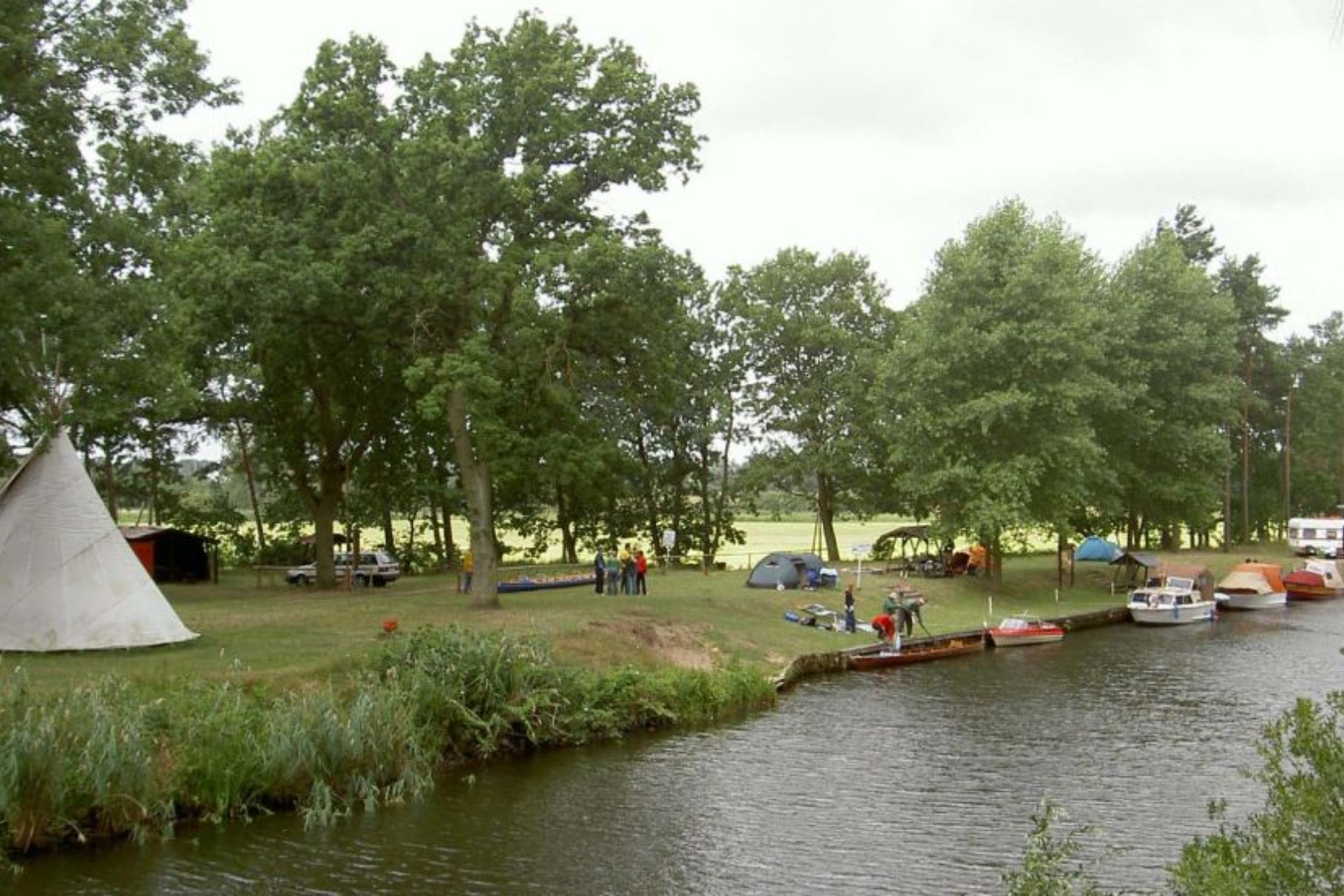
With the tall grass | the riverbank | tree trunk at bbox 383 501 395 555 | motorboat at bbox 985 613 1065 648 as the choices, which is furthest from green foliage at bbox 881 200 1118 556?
the tall grass

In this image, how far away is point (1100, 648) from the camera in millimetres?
42719

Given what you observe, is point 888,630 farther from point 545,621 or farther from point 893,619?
point 545,621

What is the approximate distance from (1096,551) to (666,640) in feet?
157

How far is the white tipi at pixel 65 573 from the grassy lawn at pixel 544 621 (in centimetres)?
50

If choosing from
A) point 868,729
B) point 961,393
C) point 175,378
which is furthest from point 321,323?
point 961,393

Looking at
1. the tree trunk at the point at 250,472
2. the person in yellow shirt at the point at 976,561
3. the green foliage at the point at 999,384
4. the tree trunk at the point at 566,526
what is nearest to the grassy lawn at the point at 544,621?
the person in yellow shirt at the point at 976,561

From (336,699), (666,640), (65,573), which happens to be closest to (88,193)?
(65,573)

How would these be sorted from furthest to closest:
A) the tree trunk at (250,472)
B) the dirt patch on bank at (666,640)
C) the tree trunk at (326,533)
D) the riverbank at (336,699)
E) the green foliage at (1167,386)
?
the green foliage at (1167,386) → the tree trunk at (250,472) → the tree trunk at (326,533) → the dirt patch on bank at (666,640) → the riverbank at (336,699)

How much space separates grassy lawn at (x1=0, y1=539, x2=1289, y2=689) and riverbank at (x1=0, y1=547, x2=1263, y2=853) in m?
0.11

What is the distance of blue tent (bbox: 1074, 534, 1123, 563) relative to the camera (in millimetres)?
72500

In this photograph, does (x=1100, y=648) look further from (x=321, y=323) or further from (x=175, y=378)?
(x=175, y=378)

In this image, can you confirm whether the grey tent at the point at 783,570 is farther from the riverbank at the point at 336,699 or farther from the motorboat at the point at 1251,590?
the motorboat at the point at 1251,590

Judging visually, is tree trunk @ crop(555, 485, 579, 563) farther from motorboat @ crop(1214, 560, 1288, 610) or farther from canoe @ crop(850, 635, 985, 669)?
motorboat @ crop(1214, 560, 1288, 610)

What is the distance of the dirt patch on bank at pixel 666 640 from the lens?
1257 inches
